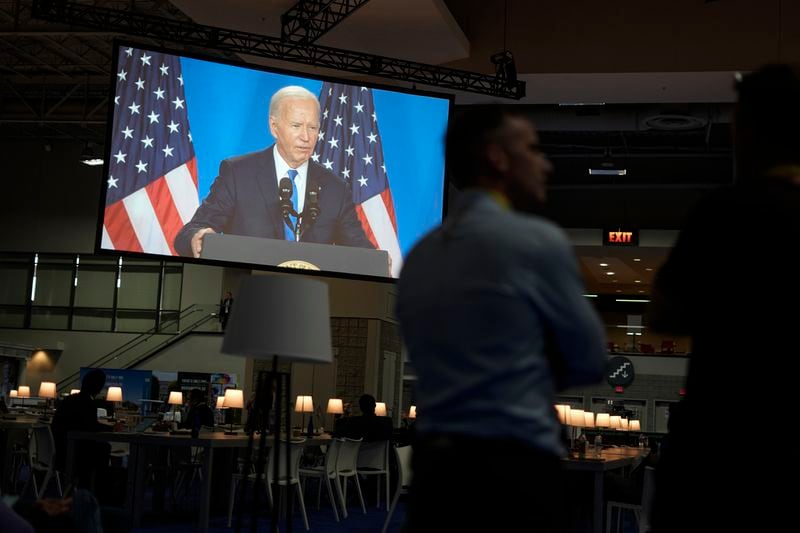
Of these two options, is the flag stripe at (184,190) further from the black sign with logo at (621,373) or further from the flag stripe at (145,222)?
the black sign with logo at (621,373)

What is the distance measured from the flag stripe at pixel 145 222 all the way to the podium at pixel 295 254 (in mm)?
389

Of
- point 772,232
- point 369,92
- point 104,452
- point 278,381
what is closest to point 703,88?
point 369,92

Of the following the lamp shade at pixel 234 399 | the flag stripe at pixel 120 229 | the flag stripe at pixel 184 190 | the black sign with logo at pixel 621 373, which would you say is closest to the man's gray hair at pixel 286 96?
the flag stripe at pixel 184 190

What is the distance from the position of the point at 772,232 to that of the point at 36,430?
8.63 m

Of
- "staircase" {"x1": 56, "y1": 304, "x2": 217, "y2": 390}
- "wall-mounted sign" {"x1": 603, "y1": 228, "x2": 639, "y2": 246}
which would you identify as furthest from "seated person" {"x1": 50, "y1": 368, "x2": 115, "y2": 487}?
"wall-mounted sign" {"x1": 603, "y1": 228, "x2": 639, "y2": 246}

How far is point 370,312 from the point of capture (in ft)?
63.2

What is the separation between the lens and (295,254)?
33.2 feet

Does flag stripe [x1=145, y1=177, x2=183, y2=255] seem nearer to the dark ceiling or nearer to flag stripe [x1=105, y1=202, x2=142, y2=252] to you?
flag stripe [x1=105, y1=202, x2=142, y2=252]

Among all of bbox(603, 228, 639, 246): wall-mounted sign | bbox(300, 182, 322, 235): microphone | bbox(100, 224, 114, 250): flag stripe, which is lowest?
bbox(100, 224, 114, 250): flag stripe

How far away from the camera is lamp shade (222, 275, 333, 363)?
13.4 feet

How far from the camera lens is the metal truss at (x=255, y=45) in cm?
984

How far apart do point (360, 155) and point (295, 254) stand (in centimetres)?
126

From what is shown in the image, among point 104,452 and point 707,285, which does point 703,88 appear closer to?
point 104,452

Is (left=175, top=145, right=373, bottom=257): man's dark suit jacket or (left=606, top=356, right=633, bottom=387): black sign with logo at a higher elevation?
(left=175, top=145, right=373, bottom=257): man's dark suit jacket
